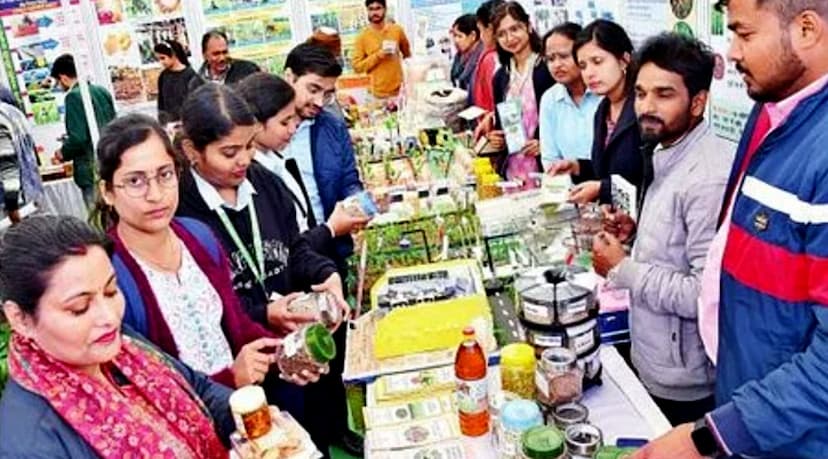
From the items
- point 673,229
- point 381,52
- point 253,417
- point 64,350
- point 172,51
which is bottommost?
point 253,417

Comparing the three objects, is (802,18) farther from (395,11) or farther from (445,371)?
(395,11)

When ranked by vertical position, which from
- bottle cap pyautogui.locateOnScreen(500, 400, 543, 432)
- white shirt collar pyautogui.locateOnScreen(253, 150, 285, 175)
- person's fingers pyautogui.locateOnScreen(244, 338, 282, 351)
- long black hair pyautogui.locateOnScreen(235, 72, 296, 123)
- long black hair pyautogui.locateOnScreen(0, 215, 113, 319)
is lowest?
bottle cap pyautogui.locateOnScreen(500, 400, 543, 432)

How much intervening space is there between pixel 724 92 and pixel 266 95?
1.62m

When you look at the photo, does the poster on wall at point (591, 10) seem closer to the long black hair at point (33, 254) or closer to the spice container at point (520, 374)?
the spice container at point (520, 374)

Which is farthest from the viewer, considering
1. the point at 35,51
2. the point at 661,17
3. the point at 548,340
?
the point at 35,51

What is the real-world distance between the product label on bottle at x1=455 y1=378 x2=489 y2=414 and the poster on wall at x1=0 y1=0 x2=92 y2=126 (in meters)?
5.79

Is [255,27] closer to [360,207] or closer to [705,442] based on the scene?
[360,207]

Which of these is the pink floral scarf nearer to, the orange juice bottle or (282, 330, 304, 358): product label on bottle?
(282, 330, 304, 358): product label on bottle

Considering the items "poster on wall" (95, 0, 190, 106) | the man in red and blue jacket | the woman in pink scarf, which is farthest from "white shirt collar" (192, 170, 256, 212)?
"poster on wall" (95, 0, 190, 106)

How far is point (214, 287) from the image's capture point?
5.96 ft

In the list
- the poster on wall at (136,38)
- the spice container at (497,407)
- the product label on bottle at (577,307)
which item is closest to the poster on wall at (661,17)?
the product label on bottle at (577,307)

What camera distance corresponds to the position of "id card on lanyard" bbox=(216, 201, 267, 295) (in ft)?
6.83

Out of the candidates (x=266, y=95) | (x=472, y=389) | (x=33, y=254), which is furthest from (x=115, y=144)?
(x=472, y=389)

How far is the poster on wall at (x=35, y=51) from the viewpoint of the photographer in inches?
247
